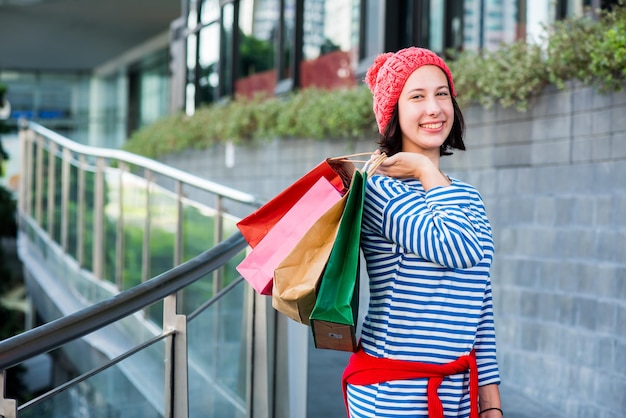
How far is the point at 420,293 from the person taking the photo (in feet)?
5.93

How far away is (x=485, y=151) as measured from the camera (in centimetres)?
588

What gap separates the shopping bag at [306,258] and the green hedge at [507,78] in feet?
9.49

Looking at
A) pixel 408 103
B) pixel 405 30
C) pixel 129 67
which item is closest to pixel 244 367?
pixel 408 103

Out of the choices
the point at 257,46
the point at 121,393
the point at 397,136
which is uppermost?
the point at 257,46

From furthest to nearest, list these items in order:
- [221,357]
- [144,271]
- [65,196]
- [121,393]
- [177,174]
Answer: [65,196]
[144,271]
[177,174]
[221,357]
[121,393]

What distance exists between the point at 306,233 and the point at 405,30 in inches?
280

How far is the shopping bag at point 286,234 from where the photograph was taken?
1.86 metres

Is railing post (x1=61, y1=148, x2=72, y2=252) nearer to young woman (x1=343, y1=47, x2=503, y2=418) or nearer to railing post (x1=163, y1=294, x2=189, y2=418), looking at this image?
railing post (x1=163, y1=294, x2=189, y2=418)

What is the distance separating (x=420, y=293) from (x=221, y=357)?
6.94 ft

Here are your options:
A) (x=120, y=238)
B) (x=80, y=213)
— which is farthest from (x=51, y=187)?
(x=120, y=238)

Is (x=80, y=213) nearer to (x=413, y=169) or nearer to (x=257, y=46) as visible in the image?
(x=257, y=46)

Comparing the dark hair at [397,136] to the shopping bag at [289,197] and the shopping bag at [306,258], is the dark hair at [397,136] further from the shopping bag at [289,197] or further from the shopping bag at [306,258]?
the shopping bag at [306,258]

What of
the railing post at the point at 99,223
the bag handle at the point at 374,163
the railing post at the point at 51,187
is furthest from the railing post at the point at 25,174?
the bag handle at the point at 374,163

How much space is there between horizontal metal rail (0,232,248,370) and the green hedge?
2.47 m
